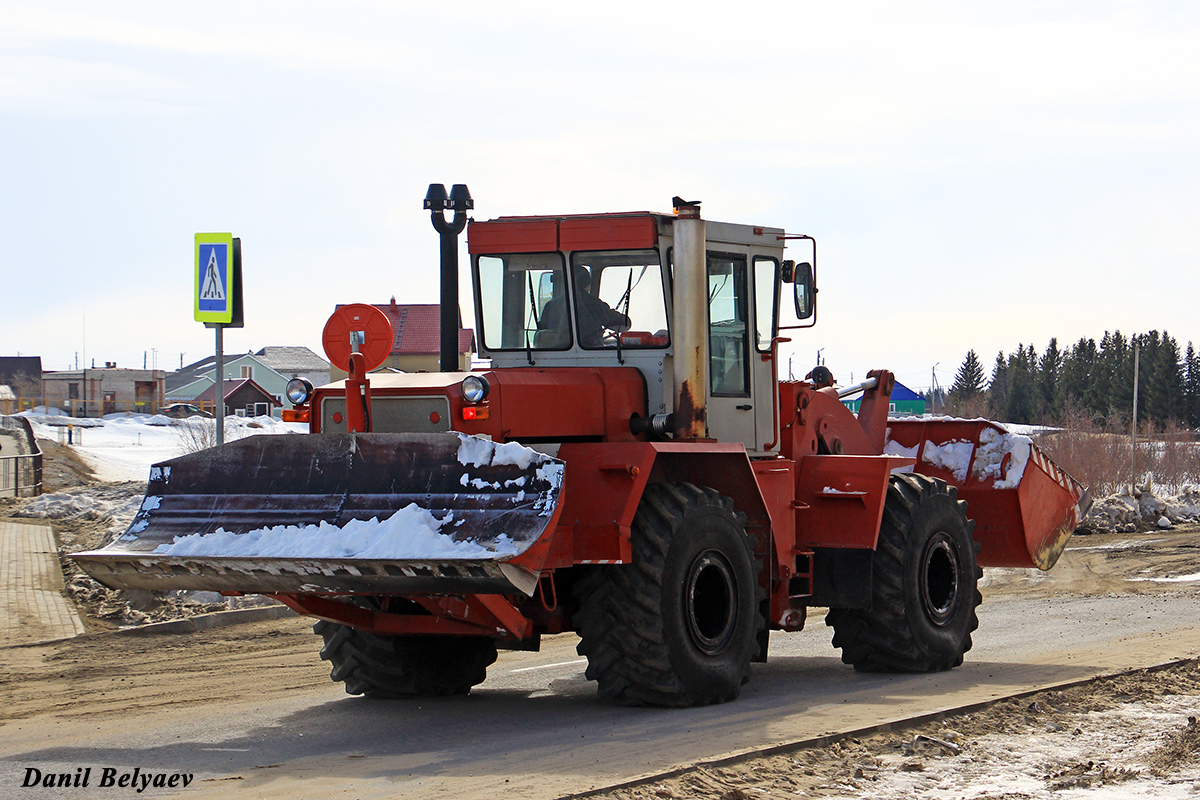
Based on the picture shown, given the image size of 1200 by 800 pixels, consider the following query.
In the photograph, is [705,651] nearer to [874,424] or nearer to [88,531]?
[874,424]

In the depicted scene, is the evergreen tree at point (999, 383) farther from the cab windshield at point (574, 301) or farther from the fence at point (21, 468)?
the cab windshield at point (574, 301)

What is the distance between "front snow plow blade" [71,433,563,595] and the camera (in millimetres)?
7742

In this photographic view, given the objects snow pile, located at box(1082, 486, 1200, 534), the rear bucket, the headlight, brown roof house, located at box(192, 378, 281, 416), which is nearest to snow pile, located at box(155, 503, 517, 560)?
the headlight

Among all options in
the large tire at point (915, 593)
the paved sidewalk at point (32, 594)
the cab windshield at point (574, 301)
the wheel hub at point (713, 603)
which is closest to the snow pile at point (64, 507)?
the paved sidewalk at point (32, 594)

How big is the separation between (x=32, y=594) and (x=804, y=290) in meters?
10.7

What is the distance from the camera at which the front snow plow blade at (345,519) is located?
25.4 feet

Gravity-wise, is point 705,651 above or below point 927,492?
below

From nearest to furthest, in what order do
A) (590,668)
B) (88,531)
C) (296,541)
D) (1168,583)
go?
1. (296,541)
2. (590,668)
3. (1168,583)
4. (88,531)

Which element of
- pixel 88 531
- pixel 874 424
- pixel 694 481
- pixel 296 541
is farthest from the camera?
pixel 88 531

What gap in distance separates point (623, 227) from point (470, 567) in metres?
3.25

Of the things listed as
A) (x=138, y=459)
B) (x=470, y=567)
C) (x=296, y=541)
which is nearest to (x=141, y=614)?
(x=296, y=541)

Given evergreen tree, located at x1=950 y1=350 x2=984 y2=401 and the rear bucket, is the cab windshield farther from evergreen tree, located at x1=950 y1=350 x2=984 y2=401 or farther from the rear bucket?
evergreen tree, located at x1=950 y1=350 x2=984 y2=401

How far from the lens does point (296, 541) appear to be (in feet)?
26.6

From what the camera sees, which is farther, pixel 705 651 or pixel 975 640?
pixel 975 640
